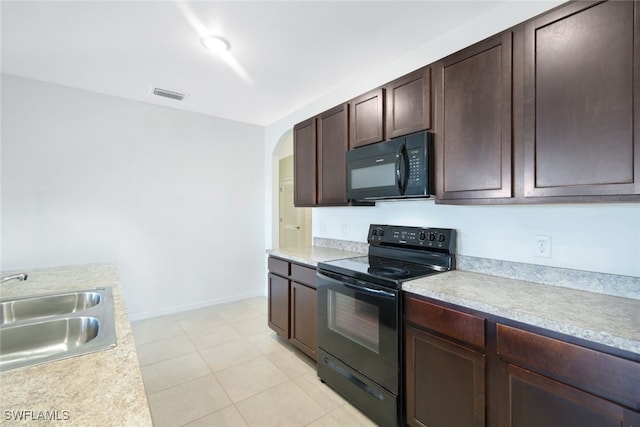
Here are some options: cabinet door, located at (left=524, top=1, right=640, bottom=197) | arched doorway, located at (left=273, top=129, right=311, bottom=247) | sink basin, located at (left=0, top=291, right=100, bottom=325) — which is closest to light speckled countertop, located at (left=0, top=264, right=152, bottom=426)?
sink basin, located at (left=0, top=291, right=100, bottom=325)

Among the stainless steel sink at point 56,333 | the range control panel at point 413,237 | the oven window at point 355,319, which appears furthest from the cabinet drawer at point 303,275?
the stainless steel sink at point 56,333

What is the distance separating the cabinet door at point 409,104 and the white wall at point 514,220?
39cm

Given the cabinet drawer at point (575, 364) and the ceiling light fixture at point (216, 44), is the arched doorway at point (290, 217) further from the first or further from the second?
the cabinet drawer at point (575, 364)

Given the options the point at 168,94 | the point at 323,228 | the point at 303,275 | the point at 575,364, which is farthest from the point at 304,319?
the point at 168,94

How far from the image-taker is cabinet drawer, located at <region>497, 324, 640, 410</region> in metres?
0.96

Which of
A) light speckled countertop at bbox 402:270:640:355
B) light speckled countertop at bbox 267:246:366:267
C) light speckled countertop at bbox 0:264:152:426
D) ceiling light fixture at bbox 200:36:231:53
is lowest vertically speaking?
light speckled countertop at bbox 0:264:152:426

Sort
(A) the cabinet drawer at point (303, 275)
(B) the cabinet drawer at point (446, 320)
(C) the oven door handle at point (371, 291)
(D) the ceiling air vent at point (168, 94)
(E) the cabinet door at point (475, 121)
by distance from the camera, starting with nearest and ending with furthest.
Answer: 1. (B) the cabinet drawer at point (446, 320)
2. (E) the cabinet door at point (475, 121)
3. (C) the oven door handle at point (371, 291)
4. (A) the cabinet drawer at point (303, 275)
5. (D) the ceiling air vent at point (168, 94)

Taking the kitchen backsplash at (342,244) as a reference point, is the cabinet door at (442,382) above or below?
below

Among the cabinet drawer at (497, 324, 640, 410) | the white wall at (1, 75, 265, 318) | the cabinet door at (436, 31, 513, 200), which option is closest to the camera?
the cabinet drawer at (497, 324, 640, 410)

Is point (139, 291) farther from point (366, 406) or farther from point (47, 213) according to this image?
point (366, 406)

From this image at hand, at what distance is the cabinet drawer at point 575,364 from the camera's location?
0.96 m

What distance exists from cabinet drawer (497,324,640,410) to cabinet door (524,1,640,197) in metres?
0.65

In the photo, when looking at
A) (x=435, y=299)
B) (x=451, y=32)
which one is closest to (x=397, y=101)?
(x=451, y=32)

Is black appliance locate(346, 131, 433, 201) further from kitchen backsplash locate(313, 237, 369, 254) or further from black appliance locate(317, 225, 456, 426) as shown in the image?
kitchen backsplash locate(313, 237, 369, 254)
